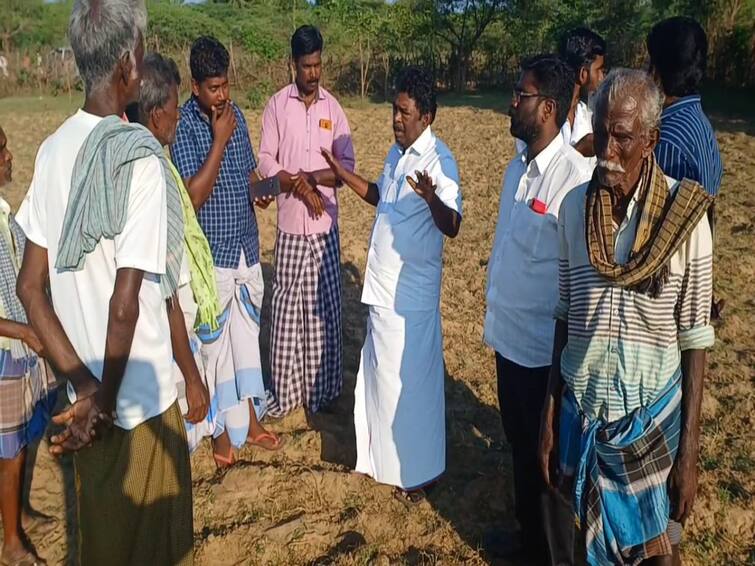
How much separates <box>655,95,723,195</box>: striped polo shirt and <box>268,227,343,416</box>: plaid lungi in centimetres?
203

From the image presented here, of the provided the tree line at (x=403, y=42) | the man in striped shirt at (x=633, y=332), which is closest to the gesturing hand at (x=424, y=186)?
the man in striped shirt at (x=633, y=332)

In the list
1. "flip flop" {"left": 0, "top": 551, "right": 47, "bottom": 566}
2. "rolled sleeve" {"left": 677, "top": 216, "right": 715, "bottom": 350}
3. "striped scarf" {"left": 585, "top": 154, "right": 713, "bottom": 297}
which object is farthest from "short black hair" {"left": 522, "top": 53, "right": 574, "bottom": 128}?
"flip flop" {"left": 0, "top": 551, "right": 47, "bottom": 566}

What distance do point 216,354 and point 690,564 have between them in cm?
236

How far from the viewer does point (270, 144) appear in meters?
3.86

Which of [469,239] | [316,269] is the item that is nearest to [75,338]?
[316,269]

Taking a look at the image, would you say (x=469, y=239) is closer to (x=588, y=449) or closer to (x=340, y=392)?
(x=340, y=392)

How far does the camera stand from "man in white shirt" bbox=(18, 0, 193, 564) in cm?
176

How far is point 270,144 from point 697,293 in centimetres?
264

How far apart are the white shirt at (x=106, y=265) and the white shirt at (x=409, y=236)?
1.32 m

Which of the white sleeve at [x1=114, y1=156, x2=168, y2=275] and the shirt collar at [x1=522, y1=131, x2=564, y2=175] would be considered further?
the shirt collar at [x1=522, y1=131, x2=564, y2=175]

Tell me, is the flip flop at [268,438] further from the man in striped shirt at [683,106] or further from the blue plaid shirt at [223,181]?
the man in striped shirt at [683,106]

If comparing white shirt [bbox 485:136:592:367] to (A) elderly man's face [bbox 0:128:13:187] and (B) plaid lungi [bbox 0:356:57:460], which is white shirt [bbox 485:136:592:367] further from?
(A) elderly man's face [bbox 0:128:13:187]

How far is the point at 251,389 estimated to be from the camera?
3562mm

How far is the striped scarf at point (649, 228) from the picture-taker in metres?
1.75
